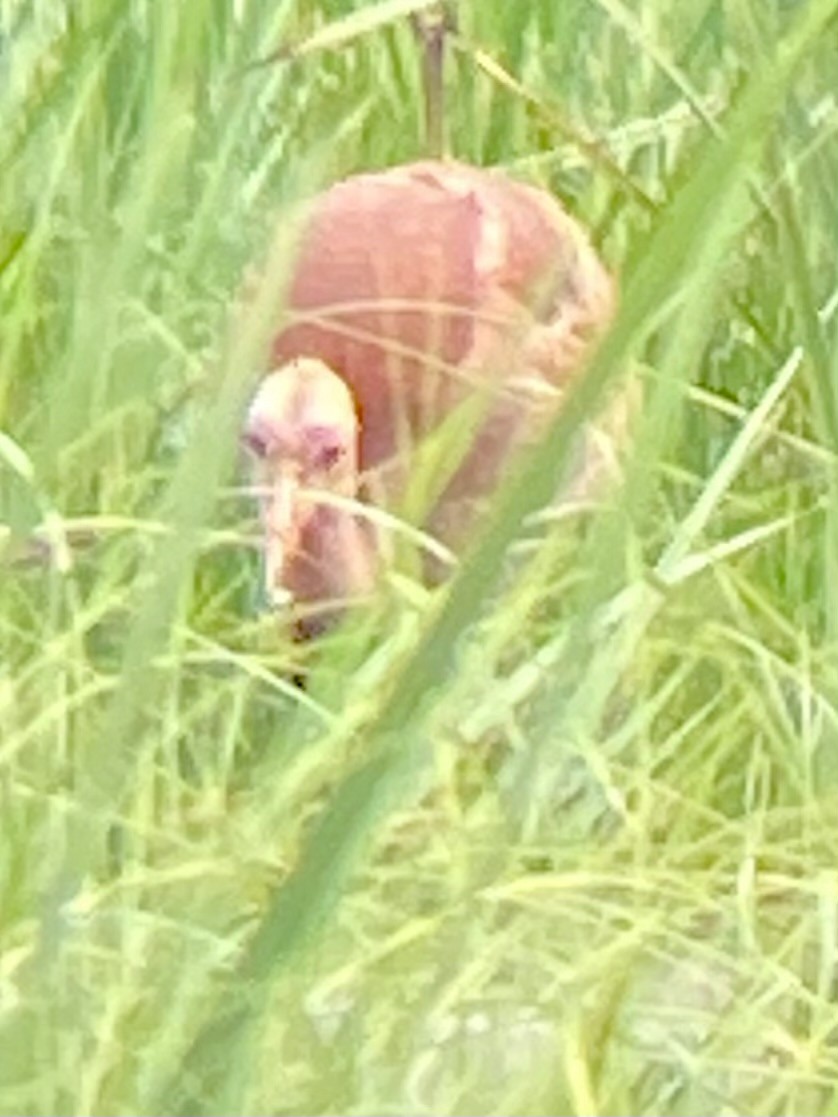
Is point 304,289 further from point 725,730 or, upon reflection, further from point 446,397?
point 725,730

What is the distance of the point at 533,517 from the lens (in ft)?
2.35

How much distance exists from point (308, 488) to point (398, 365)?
4cm

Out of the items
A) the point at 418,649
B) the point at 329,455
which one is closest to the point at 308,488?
the point at 329,455

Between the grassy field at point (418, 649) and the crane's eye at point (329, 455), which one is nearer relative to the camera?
the grassy field at point (418, 649)

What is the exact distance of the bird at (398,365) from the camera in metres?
0.72

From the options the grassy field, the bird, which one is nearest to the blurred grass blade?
the grassy field

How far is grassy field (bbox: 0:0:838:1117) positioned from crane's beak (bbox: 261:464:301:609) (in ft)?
0.03

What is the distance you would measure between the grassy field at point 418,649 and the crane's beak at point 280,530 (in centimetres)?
1

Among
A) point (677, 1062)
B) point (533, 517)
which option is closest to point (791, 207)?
point (533, 517)

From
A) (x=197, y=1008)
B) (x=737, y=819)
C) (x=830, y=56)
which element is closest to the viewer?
(x=197, y=1008)

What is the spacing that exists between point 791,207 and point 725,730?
0.12 meters

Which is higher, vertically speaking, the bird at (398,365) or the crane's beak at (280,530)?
the bird at (398,365)

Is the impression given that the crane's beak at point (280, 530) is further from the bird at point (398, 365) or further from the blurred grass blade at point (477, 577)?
the blurred grass blade at point (477, 577)

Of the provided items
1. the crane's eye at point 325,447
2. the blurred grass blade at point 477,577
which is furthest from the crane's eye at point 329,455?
the blurred grass blade at point 477,577
